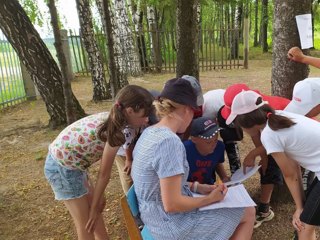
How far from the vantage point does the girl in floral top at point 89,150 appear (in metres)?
1.76

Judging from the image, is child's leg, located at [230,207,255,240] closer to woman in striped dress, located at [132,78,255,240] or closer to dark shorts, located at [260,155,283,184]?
woman in striped dress, located at [132,78,255,240]

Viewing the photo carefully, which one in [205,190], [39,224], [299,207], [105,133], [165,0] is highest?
[165,0]

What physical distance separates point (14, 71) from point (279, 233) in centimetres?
724

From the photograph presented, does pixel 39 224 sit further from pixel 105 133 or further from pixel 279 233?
pixel 279 233

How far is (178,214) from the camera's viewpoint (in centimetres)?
156

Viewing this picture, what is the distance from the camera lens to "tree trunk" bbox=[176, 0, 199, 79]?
3.16 m

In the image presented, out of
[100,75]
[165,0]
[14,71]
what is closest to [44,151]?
[100,75]

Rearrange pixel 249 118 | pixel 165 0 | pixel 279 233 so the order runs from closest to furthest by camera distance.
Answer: pixel 249 118
pixel 279 233
pixel 165 0

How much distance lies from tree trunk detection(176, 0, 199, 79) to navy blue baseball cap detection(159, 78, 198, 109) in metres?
1.72

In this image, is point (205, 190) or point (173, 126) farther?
point (205, 190)

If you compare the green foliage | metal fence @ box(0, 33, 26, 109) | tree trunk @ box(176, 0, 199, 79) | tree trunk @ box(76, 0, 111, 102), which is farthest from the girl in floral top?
the green foliage

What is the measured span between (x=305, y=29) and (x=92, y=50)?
16.8 ft

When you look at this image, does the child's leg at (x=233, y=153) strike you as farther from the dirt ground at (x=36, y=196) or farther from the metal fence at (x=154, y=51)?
the metal fence at (x=154, y=51)

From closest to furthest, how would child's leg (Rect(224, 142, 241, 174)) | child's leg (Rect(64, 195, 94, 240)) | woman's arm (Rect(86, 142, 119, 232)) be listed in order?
woman's arm (Rect(86, 142, 119, 232)) → child's leg (Rect(64, 195, 94, 240)) → child's leg (Rect(224, 142, 241, 174))
